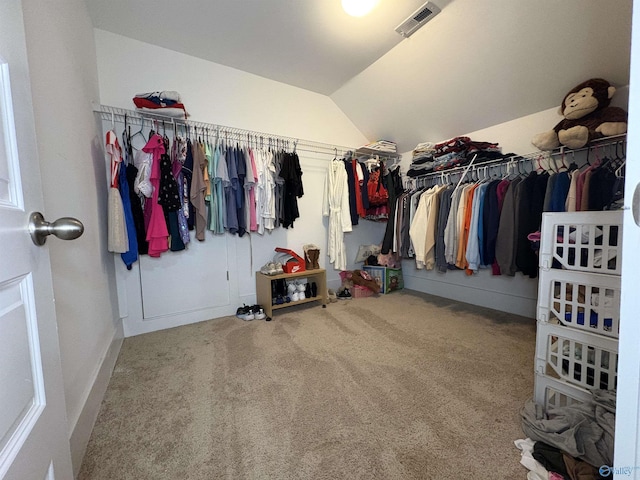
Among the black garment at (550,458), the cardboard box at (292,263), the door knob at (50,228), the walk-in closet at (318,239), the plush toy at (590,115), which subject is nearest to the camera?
the door knob at (50,228)

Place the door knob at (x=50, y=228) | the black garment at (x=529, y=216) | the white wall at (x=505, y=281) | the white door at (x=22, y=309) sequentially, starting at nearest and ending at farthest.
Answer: the white door at (x=22, y=309) → the door knob at (x=50, y=228) → the black garment at (x=529, y=216) → the white wall at (x=505, y=281)

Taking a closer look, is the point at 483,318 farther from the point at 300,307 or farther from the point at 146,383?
the point at 146,383

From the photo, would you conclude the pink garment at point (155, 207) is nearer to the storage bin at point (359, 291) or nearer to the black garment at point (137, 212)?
the black garment at point (137, 212)

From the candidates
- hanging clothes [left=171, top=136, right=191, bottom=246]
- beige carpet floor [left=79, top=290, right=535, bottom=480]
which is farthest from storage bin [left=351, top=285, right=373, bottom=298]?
hanging clothes [left=171, top=136, right=191, bottom=246]

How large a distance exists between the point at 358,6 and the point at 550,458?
105 inches

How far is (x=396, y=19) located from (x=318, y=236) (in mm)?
2172

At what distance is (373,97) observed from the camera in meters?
2.93

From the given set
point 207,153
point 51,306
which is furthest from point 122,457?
point 207,153

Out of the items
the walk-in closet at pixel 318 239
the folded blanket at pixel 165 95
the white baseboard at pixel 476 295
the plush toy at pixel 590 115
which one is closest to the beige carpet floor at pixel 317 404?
the walk-in closet at pixel 318 239

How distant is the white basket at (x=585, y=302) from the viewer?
103cm

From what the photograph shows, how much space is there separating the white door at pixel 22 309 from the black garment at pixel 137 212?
1696 mm

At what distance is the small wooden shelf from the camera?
2.54 metres

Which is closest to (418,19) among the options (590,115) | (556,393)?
(590,115)

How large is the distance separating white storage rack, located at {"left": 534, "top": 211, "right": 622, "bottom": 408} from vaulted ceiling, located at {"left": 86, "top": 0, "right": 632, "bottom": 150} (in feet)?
4.91
